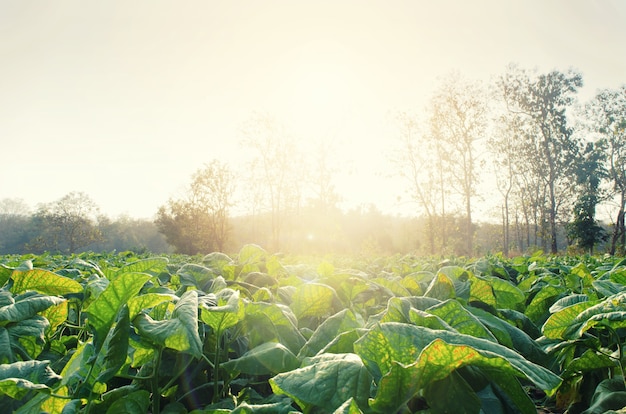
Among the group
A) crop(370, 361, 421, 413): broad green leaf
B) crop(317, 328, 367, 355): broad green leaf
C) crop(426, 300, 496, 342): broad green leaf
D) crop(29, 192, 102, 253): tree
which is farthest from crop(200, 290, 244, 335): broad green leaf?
crop(29, 192, 102, 253): tree

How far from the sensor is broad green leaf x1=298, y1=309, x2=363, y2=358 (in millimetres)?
962

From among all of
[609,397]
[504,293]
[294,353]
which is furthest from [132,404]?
[504,293]

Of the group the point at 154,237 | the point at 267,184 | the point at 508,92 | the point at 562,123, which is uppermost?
the point at 508,92

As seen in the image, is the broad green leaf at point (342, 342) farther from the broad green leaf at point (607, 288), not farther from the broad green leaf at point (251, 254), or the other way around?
the broad green leaf at point (251, 254)

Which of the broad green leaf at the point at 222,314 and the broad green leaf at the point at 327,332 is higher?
the broad green leaf at the point at 222,314

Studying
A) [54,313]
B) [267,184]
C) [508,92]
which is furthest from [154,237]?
[54,313]

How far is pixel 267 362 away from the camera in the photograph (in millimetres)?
873

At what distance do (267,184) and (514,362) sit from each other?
44.3 m

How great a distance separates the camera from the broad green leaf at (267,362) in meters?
0.88

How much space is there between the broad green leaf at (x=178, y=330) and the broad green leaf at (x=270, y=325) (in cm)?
24

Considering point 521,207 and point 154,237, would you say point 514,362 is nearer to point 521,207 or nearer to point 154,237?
point 521,207

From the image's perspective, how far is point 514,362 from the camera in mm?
657

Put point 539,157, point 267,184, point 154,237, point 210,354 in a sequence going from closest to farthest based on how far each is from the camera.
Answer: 1. point 210,354
2. point 539,157
3. point 267,184
4. point 154,237

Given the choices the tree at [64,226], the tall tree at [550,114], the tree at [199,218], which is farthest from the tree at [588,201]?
the tree at [64,226]
